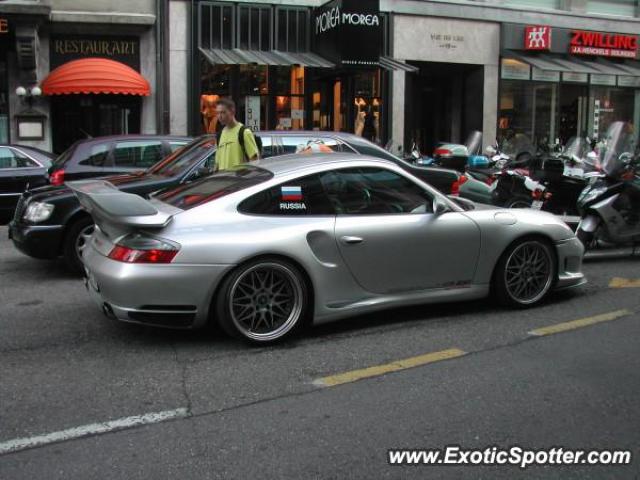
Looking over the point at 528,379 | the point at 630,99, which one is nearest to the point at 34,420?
the point at 528,379

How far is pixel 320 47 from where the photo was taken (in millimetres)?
18812

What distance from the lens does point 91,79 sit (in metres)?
16.7

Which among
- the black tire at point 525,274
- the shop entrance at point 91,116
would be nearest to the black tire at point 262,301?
the black tire at point 525,274

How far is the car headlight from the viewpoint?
748 cm

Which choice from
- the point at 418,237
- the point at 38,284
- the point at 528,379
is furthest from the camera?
the point at 38,284

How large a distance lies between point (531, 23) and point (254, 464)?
20662mm

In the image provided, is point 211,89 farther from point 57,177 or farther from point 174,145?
point 57,177

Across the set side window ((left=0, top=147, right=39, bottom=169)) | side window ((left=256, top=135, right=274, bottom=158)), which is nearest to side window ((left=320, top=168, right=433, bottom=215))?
side window ((left=256, top=135, right=274, bottom=158))

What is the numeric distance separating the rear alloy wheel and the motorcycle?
230 inches

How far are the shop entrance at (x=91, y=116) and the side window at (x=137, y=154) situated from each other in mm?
9104

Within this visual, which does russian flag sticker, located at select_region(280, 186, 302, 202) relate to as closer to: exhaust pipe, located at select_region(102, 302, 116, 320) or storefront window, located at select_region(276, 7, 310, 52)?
exhaust pipe, located at select_region(102, 302, 116, 320)

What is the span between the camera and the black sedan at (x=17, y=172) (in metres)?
11.4

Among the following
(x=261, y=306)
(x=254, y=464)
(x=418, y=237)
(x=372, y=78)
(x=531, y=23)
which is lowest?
(x=254, y=464)

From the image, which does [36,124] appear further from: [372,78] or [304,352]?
Result: [304,352]
